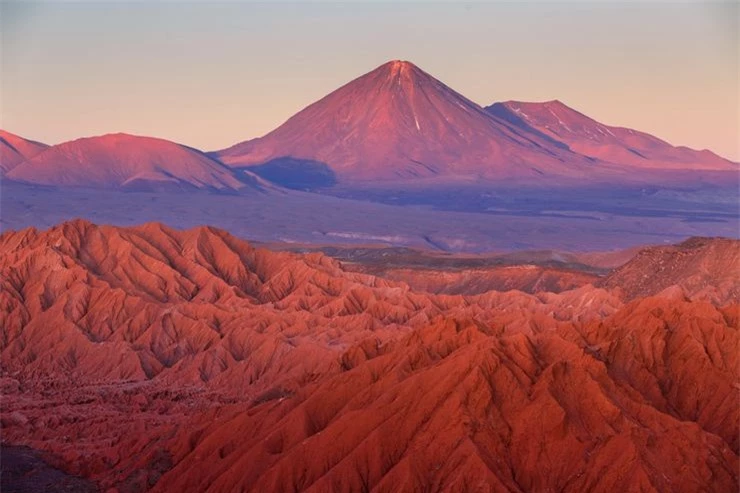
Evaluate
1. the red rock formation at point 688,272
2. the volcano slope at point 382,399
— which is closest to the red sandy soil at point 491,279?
the red rock formation at point 688,272

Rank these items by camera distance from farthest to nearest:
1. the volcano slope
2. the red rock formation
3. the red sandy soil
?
the red sandy soil, the red rock formation, the volcano slope

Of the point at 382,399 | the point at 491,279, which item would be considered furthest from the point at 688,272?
the point at 382,399

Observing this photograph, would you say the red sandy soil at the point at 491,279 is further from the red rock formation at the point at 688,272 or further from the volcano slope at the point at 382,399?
the volcano slope at the point at 382,399

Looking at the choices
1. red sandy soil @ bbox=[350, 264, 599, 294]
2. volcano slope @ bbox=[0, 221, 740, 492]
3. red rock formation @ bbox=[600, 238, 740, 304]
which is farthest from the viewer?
red sandy soil @ bbox=[350, 264, 599, 294]

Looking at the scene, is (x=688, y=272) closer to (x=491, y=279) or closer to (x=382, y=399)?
(x=491, y=279)

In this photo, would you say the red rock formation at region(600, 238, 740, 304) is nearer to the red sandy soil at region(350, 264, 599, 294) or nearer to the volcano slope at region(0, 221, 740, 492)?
the volcano slope at region(0, 221, 740, 492)

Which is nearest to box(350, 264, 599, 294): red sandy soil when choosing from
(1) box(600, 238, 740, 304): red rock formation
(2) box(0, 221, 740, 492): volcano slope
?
(1) box(600, 238, 740, 304): red rock formation

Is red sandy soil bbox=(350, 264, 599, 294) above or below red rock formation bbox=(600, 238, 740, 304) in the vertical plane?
below

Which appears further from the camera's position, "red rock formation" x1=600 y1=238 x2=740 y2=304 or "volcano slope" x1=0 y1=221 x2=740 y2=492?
"red rock formation" x1=600 y1=238 x2=740 y2=304

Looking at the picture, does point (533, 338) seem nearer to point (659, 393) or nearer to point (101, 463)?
point (659, 393)
